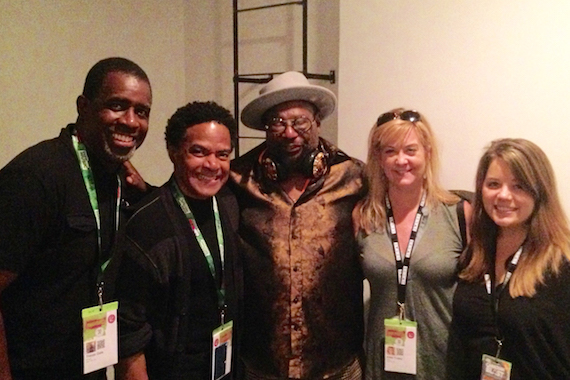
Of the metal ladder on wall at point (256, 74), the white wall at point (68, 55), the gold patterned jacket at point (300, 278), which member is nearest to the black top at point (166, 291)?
the gold patterned jacket at point (300, 278)

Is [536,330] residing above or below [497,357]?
above

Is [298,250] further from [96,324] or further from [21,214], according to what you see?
[21,214]

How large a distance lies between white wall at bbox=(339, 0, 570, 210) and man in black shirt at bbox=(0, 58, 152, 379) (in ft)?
4.24

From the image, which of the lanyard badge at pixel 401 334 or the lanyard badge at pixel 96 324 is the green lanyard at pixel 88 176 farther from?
the lanyard badge at pixel 401 334

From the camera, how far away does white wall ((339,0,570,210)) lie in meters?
2.06

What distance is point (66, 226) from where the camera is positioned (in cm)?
145

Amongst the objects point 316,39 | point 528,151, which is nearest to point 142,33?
point 316,39

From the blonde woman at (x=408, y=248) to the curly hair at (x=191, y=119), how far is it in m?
0.64

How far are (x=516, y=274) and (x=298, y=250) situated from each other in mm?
796

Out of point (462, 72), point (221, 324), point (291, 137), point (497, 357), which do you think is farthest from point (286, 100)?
point (497, 357)

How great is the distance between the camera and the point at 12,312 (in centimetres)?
145

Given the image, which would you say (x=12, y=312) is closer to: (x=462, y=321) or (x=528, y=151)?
(x=462, y=321)

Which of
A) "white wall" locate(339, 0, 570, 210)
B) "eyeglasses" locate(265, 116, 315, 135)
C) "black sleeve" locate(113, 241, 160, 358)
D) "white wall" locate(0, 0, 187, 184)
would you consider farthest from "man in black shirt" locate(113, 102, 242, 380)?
"white wall" locate(0, 0, 187, 184)

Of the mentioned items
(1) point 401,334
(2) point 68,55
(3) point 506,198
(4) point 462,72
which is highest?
(2) point 68,55
